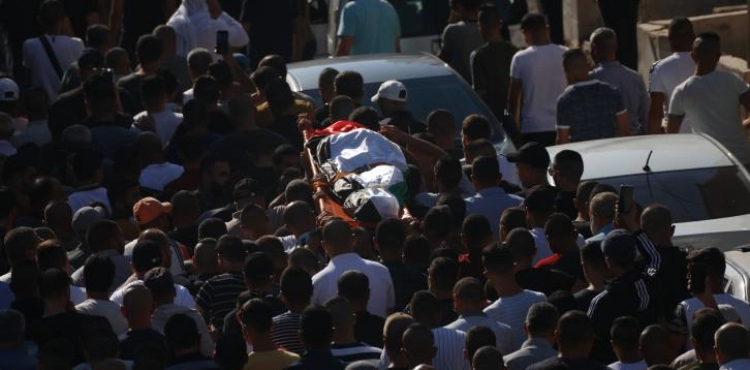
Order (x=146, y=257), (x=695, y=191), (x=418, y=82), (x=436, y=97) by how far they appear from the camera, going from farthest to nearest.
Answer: (x=418, y=82) < (x=436, y=97) < (x=695, y=191) < (x=146, y=257)

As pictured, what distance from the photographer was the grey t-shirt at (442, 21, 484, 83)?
55.6 feet

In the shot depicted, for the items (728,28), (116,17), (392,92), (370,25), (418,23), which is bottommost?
(728,28)

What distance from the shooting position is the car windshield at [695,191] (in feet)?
40.2

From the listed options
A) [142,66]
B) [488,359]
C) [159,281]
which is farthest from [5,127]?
[488,359]

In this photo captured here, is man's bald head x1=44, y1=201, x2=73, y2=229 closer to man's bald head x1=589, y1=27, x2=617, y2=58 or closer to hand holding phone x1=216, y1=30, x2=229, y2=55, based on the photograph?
hand holding phone x1=216, y1=30, x2=229, y2=55

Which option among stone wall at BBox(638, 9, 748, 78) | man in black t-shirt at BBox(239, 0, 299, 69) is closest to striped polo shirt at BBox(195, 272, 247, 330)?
man in black t-shirt at BBox(239, 0, 299, 69)

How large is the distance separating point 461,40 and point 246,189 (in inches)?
213

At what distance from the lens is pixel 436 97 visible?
14914 mm

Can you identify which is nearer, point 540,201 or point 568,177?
point 540,201

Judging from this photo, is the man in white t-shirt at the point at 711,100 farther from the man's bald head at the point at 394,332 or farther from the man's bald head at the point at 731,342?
the man's bald head at the point at 731,342

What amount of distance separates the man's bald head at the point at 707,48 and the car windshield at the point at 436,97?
1.69 metres

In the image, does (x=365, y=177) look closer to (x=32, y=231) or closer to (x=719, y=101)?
(x=32, y=231)

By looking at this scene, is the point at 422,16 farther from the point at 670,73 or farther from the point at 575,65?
the point at 575,65

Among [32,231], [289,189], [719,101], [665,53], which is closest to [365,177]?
[289,189]
